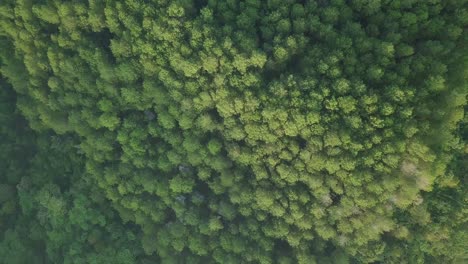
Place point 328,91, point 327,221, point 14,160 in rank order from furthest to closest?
point 14,160
point 327,221
point 328,91

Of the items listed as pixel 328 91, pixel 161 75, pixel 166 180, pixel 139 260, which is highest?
pixel 328 91

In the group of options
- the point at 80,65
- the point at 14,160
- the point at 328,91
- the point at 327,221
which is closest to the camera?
the point at 328,91

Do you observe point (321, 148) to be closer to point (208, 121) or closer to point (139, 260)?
point (208, 121)

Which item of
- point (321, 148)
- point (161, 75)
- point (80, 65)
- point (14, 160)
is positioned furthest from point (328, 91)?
point (14, 160)

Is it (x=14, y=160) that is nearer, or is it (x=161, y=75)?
(x=161, y=75)

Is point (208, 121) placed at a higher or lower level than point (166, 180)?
higher

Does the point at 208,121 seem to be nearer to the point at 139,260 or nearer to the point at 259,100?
the point at 259,100
